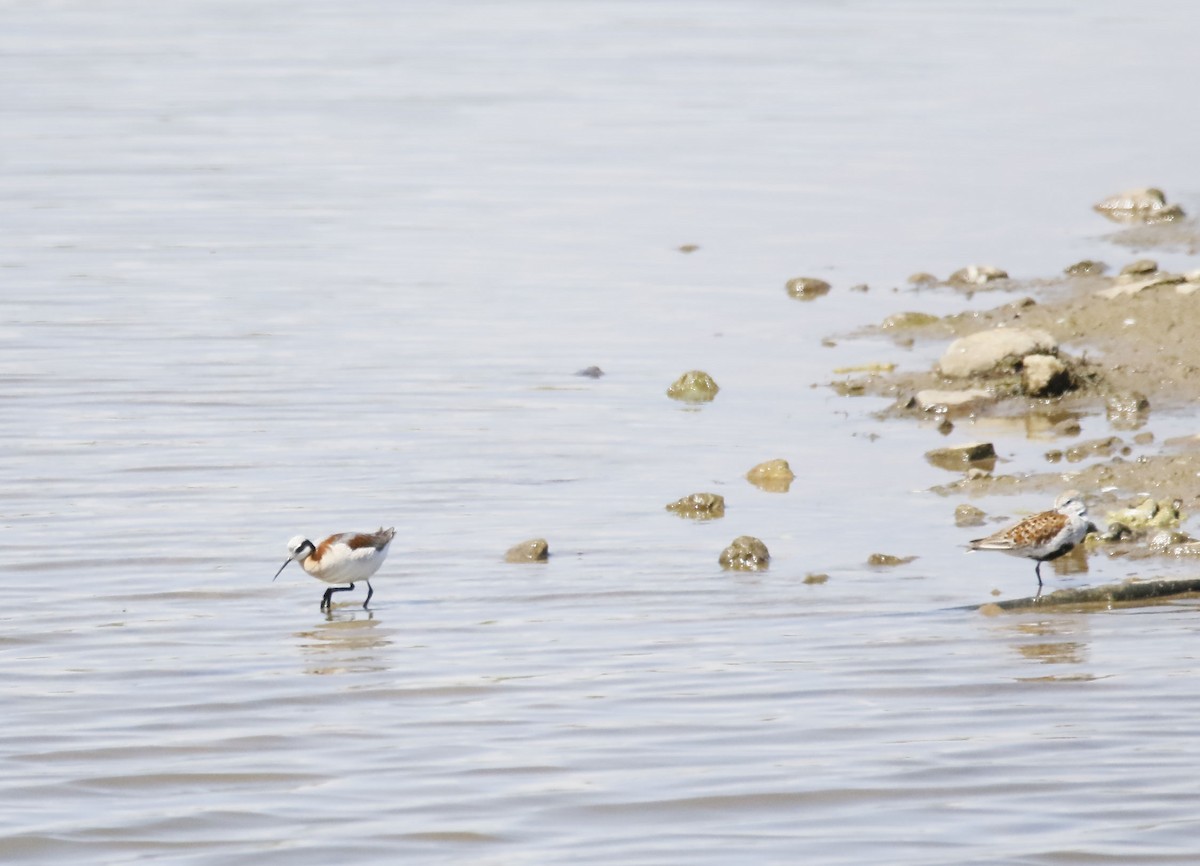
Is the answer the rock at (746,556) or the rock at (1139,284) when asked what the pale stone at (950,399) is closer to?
the rock at (1139,284)

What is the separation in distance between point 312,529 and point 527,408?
129 inches

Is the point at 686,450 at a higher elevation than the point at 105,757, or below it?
higher

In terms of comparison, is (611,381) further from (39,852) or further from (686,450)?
(39,852)

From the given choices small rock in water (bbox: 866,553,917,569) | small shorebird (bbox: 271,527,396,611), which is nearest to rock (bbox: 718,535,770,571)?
small rock in water (bbox: 866,553,917,569)

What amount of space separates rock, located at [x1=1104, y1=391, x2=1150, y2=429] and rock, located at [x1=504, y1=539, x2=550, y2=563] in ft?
15.2

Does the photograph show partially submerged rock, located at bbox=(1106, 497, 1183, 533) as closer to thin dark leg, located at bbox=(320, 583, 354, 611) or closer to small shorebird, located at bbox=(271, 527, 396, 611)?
small shorebird, located at bbox=(271, 527, 396, 611)

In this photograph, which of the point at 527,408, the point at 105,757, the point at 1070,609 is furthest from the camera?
the point at 527,408

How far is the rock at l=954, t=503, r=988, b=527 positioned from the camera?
1208 centimetres

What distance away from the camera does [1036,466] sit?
521 inches

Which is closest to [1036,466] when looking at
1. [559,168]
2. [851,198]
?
[851,198]

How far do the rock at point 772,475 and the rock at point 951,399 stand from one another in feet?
6.33

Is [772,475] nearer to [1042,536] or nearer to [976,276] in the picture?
Result: [1042,536]

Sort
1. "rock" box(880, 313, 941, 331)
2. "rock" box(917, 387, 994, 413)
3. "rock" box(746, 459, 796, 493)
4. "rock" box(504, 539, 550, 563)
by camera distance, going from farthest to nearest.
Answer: "rock" box(880, 313, 941, 331) < "rock" box(917, 387, 994, 413) < "rock" box(746, 459, 796, 493) < "rock" box(504, 539, 550, 563)

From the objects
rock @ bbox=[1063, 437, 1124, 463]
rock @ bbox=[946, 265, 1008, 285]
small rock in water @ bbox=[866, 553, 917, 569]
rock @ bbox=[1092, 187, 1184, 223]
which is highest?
rock @ bbox=[1092, 187, 1184, 223]
